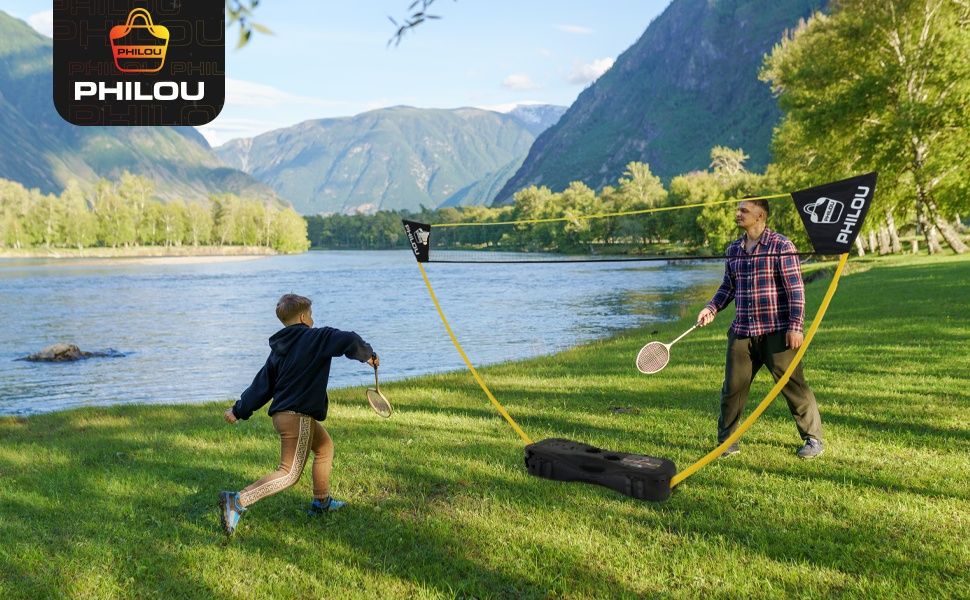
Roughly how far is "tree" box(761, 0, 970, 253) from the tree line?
156m

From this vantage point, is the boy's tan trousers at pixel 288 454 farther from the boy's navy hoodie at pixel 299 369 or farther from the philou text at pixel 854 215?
the philou text at pixel 854 215

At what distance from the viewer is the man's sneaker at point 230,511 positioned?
6055 mm

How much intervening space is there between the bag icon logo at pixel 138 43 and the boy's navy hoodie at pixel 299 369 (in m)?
12.9

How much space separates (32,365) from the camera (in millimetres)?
26797

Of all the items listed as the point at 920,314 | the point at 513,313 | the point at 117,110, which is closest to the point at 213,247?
the point at 513,313

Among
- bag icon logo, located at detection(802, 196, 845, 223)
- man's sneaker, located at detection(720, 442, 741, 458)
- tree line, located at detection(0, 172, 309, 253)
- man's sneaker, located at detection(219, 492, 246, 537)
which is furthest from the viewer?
tree line, located at detection(0, 172, 309, 253)

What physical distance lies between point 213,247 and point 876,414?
176m

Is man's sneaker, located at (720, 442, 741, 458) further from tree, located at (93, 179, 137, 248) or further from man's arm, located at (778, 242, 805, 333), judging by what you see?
tree, located at (93, 179, 137, 248)

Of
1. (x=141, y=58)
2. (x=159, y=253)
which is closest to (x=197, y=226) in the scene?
(x=159, y=253)

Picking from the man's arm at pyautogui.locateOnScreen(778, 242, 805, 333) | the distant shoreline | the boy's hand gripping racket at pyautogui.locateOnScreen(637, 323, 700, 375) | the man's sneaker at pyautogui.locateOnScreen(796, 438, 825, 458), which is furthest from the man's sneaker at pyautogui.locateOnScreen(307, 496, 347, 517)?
the distant shoreline

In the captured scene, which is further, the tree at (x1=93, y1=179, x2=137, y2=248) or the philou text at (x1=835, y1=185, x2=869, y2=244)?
the tree at (x1=93, y1=179, x2=137, y2=248)

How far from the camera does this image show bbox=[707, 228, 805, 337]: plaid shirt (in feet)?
26.1

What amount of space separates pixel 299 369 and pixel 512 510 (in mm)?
2345

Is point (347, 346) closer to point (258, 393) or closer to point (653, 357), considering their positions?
point (258, 393)
